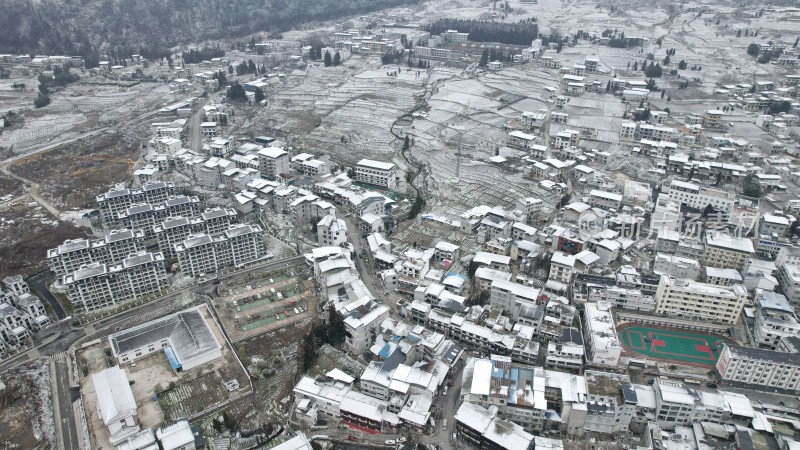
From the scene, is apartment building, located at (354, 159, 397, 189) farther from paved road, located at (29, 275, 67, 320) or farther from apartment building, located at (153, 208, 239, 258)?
paved road, located at (29, 275, 67, 320)

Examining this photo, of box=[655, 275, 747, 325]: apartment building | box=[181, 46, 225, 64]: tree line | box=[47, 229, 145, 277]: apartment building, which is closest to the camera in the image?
box=[655, 275, 747, 325]: apartment building

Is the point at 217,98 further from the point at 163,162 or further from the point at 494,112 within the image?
the point at 494,112

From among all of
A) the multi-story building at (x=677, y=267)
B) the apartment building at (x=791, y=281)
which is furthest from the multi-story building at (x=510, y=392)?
the apartment building at (x=791, y=281)

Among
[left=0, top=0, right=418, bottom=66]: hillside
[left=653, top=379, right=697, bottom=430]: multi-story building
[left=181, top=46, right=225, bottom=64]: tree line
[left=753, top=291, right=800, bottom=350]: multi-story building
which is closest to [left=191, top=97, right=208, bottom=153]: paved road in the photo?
[left=181, top=46, right=225, bottom=64]: tree line

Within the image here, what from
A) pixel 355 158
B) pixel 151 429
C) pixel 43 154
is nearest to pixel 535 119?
pixel 355 158

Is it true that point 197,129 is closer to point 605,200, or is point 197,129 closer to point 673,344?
point 605,200

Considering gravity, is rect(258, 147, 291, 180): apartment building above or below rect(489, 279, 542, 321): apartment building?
above
